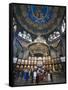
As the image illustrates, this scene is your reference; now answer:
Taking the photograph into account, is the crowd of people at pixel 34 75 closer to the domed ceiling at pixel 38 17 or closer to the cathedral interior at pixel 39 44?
the cathedral interior at pixel 39 44

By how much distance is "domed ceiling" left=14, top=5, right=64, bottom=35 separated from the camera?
254 centimetres

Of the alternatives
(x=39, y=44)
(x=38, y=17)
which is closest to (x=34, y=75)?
(x=39, y=44)

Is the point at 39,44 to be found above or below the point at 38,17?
below

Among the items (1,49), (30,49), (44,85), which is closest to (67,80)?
(44,85)

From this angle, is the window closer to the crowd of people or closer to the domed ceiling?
the domed ceiling

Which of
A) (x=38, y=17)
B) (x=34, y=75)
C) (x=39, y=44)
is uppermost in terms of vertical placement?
(x=38, y=17)

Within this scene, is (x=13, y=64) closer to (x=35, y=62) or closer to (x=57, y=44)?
(x=35, y=62)

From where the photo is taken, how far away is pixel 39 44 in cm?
261

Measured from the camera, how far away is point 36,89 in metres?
2.58

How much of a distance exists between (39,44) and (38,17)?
0.62 ft

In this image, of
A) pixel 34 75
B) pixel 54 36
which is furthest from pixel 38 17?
pixel 34 75

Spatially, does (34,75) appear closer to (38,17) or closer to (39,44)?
(39,44)

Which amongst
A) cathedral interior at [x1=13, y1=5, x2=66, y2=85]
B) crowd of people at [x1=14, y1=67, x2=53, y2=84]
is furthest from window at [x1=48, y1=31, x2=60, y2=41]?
crowd of people at [x1=14, y1=67, x2=53, y2=84]

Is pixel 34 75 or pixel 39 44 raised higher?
pixel 39 44
